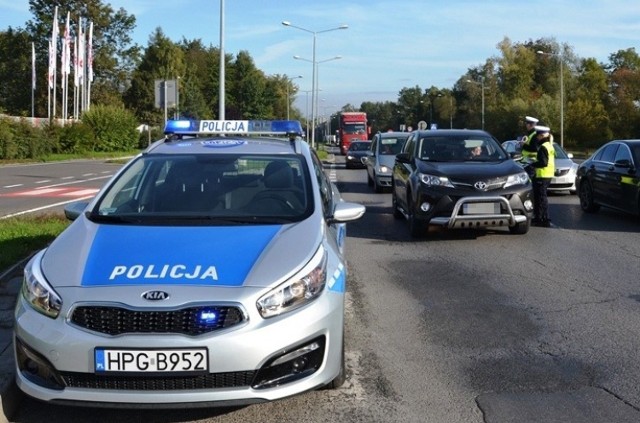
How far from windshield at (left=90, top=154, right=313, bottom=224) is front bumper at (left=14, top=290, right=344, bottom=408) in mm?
1151

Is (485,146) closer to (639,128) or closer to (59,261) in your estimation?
(59,261)

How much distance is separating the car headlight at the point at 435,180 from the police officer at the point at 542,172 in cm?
247

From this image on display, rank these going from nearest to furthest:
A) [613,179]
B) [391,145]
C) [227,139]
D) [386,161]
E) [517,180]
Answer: [227,139], [517,180], [613,179], [386,161], [391,145]

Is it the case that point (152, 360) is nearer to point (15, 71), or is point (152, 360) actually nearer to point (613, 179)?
point (613, 179)

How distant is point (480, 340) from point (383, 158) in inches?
587

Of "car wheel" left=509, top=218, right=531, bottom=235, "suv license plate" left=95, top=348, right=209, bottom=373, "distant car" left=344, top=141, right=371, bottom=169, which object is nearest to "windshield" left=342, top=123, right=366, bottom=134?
"distant car" left=344, top=141, right=371, bottom=169

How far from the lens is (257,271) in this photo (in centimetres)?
434

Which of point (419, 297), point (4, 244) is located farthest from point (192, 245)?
point (4, 244)

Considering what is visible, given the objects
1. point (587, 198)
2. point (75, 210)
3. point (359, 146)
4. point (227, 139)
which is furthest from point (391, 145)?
point (75, 210)

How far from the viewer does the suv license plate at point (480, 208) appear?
1109cm

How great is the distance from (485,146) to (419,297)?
17.0ft

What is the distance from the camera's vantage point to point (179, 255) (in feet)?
14.7

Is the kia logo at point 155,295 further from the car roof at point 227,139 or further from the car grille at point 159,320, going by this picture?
the car roof at point 227,139

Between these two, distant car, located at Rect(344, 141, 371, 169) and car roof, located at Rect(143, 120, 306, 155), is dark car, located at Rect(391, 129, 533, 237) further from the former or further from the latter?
distant car, located at Rect(344, 141, 371, 169)
